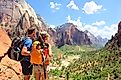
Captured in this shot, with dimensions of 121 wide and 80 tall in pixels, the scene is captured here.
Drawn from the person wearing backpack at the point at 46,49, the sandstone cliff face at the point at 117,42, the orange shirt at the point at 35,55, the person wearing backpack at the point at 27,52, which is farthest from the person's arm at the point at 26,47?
the sandstone cliff face at the point at 117,42

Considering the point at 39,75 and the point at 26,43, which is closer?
the point at 26,43

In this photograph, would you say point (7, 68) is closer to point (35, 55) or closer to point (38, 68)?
point (38, 68)

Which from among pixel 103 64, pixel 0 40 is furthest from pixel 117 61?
pixel 0 40

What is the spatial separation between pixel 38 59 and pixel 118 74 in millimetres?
58399

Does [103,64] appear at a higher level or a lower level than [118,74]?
higher

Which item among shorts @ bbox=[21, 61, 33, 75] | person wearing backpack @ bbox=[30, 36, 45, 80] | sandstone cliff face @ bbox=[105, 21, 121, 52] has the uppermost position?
sandstone cliff face @ bbox=[105, 21, 121, 52]

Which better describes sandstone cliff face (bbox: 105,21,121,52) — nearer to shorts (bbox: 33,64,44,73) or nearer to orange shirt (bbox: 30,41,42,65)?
shorts (bbox: 33,64,44,73)

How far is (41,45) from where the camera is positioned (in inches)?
476

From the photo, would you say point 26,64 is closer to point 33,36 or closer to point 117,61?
point 33,36

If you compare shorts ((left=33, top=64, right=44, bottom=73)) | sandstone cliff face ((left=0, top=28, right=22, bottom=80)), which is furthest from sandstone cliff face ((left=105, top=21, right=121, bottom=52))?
shorts ((left=33, top=64, right=44, bottom=73))

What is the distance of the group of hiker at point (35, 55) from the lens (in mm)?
11365

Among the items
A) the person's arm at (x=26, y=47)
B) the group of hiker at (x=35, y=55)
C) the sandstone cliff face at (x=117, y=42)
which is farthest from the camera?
the sandstone cliff face at (x=117, y=42)

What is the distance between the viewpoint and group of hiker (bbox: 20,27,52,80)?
11365 millimetres

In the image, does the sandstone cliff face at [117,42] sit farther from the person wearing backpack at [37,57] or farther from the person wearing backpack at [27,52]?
the person wearing backpack at [27,52]
